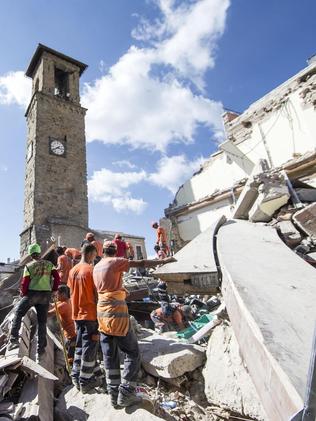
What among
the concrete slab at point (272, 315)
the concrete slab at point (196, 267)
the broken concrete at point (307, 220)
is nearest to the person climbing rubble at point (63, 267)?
the concrete slab at point (196, 267)

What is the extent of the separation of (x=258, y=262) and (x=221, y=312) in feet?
3.11

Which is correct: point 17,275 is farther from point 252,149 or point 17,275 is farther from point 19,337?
point 252,149

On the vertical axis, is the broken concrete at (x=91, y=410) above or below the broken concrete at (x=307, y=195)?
below

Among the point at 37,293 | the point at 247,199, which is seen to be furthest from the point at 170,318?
the point at 247,199

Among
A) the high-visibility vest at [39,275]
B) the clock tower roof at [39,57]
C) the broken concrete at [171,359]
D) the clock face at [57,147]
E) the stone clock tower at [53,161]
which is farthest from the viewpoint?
the clock tower roof at [39,57]

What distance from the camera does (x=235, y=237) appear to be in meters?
3.64

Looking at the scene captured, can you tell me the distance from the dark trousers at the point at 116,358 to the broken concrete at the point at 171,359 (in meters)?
0.40

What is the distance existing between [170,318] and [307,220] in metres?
3.04

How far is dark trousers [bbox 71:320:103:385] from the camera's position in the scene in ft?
10.4

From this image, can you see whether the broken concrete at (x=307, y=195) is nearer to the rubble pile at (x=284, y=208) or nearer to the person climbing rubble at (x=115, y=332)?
the rubble pile at (x=284, y=208)

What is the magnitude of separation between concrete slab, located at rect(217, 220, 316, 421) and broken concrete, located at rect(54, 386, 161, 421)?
1.25 metres

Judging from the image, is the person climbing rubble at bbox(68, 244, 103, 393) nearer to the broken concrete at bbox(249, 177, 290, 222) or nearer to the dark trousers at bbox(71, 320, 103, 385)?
the dark trousers at bbox(71, 320, 103, 385)

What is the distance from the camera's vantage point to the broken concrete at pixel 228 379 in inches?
95.7

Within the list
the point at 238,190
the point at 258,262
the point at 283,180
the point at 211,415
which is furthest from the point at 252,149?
the point at 211,415
